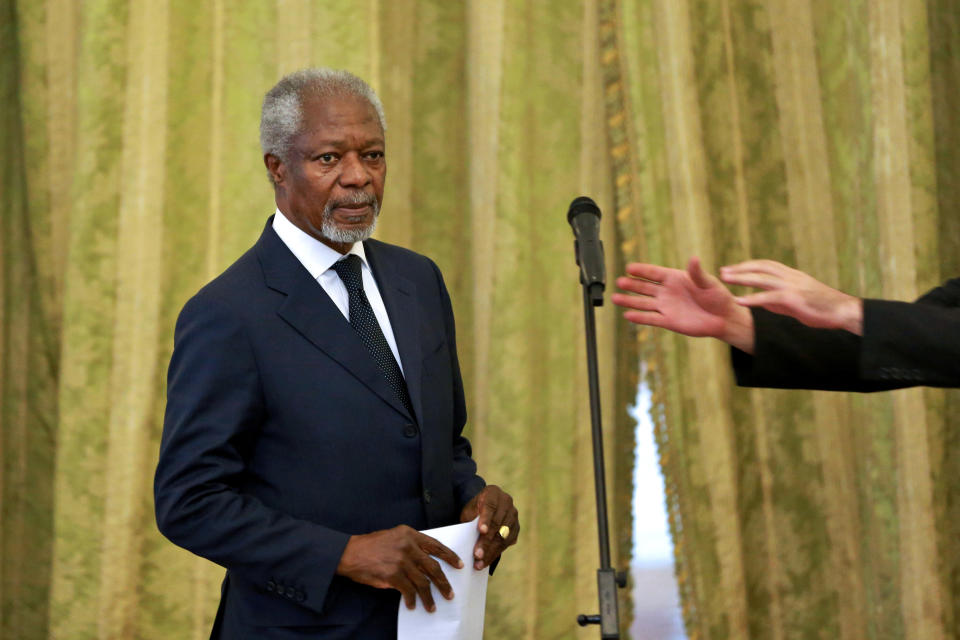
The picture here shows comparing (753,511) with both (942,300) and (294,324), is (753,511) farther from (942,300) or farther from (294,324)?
(294,324)

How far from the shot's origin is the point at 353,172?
1.82 meters

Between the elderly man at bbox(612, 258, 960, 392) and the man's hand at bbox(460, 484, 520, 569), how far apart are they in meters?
0.41

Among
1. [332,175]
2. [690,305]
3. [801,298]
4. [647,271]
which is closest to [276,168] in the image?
[332,175]

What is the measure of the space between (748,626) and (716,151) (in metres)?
1.51

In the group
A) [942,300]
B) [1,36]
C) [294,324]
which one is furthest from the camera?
[1,36]

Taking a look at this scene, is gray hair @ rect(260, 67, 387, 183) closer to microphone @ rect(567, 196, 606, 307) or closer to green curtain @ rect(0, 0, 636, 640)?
microphone @ rect(567, 196, 606, 307)

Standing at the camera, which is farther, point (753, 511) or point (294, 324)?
point (753, 511)

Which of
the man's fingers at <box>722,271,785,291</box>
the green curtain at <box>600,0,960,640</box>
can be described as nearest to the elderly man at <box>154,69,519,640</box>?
the man's fingers at <box>722,271,785,291</box>

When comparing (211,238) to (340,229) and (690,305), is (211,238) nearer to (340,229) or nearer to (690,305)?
(340,229)

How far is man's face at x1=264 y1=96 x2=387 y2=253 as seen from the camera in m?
1.80

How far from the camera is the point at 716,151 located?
315cm

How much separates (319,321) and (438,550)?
44 cm

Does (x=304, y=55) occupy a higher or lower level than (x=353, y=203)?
higher

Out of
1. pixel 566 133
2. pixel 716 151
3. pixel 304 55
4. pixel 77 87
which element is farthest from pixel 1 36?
pixel 716 151
